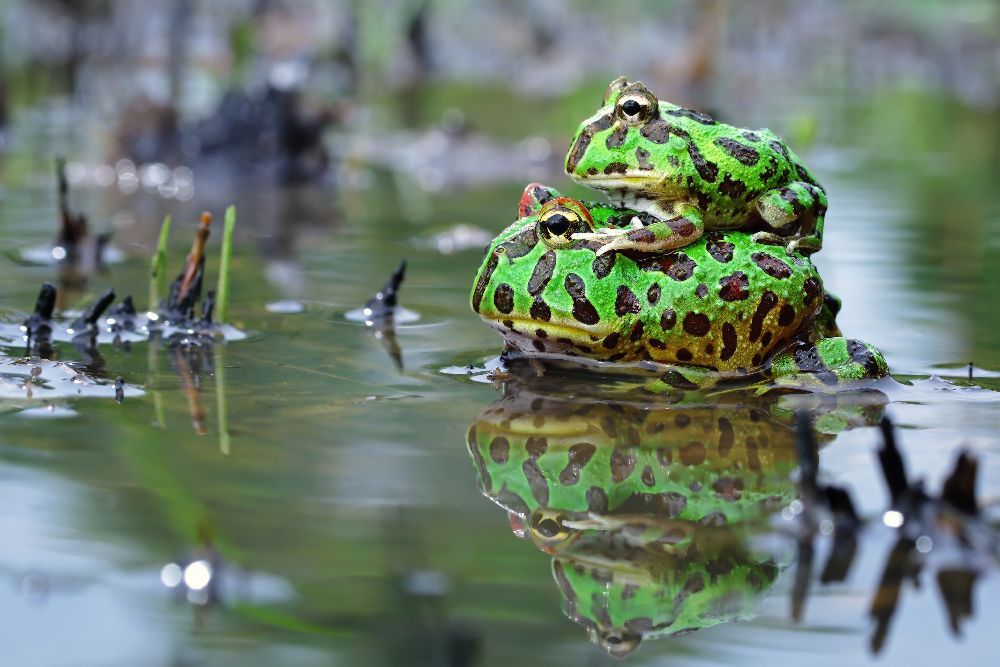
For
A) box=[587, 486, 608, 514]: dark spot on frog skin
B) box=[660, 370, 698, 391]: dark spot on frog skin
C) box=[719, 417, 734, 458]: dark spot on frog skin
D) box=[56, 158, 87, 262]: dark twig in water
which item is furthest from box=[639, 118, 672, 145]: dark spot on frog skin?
box=[56, 158, 87, 262]: dark twig in water

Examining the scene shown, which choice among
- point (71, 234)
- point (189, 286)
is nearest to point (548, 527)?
point (189, 286)

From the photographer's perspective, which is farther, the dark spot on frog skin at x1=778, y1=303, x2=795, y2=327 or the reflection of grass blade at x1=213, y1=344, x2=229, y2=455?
the dark spot on frog skin at x1=778, y1=303, x2=795, y2=327

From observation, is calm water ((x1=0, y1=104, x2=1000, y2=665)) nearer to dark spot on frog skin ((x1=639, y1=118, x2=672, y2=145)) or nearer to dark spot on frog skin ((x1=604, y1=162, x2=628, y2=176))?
dark spot on frog skin ((x1=604, y1=162, x2=628, y2=176))

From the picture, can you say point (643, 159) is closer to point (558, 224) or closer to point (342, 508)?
point (558, 224)

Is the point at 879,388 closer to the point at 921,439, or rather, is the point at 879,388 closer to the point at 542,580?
the point at 921,439

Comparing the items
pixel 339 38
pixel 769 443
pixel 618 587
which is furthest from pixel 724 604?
pixel 339 38

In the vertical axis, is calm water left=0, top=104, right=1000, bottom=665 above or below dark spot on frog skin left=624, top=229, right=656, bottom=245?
below
